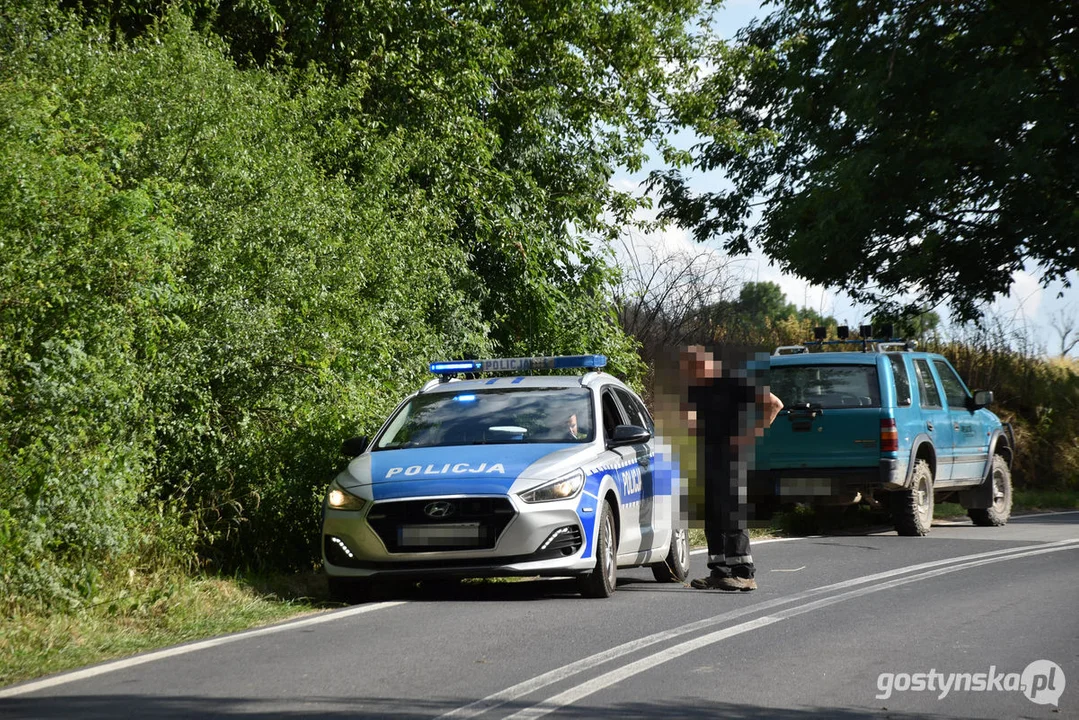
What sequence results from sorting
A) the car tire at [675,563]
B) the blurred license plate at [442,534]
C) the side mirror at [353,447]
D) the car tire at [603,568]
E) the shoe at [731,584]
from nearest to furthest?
the blurred license plate at [442,534] < the car tire at [603,568] < the shoe at [731,584] < the side mirror at [353,447] < the car tire at [675,563]

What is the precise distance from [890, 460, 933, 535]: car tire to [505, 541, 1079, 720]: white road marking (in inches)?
116

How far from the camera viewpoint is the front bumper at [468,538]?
9.30m

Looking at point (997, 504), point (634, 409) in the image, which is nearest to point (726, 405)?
point (634, 409)

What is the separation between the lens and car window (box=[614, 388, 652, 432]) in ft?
37.8

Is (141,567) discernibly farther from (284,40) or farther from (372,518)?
(284,40)

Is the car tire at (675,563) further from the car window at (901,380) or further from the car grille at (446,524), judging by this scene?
the car window at (901,380)

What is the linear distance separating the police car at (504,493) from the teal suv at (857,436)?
429cm

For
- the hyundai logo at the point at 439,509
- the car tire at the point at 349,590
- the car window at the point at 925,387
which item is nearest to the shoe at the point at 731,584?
the hyundai logo at the point at 439,509

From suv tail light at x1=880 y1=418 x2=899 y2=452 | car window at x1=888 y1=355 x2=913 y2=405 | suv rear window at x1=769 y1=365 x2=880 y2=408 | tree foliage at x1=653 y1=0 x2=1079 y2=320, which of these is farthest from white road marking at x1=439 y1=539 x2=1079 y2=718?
tree foliage at x1=653 y1=0 x2=1079 y2=320

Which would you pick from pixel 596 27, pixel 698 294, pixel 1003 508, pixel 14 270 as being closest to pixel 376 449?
pixel 14 270

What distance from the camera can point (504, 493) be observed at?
367 inches

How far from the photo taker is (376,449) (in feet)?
34.3

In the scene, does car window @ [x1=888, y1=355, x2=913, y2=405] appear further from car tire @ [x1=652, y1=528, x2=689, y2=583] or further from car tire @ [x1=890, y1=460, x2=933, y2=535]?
car tire @ [x1=652, y1=528, x2=689, y2=583]

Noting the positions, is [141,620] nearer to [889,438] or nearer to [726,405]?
[726,405]
